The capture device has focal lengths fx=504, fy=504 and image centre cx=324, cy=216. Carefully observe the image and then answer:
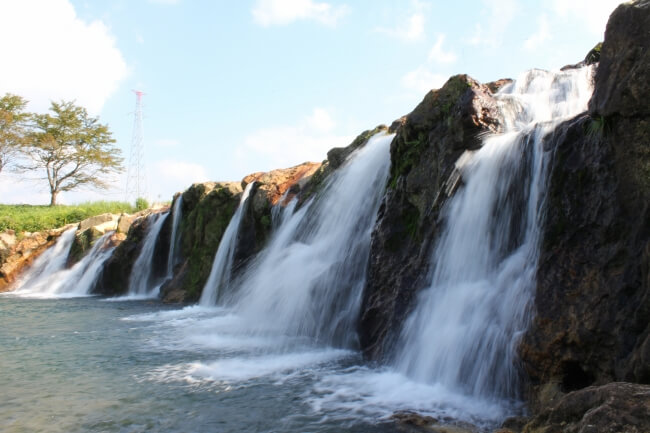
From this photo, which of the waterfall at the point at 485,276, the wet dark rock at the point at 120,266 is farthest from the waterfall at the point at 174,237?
the waterfall at the point at 485,276

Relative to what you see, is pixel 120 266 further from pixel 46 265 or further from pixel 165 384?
pixel 165 384

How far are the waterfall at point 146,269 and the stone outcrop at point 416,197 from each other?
11.5m

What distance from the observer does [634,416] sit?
247 centimetres

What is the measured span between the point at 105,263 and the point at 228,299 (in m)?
8.25

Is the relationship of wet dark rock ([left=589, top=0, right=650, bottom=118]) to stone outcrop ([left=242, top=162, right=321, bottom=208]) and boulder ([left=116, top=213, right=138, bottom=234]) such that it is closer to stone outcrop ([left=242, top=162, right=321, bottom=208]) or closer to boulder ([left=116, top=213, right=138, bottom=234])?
stone outcrop ([left=242, top=162, right=321, bottom=208])

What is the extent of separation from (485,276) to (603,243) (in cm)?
149

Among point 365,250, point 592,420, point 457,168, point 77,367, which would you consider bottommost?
point 77,367

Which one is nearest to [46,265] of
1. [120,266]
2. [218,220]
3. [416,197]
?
[120,266]

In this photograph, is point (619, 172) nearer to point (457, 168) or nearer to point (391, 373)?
point (457, 168)

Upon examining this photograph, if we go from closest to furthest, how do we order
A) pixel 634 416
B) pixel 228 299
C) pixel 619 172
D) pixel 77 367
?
1. pixel 634 416
2. pixel 619 172
3. pixel 77 367
4. pixel 228 299

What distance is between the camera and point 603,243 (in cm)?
432

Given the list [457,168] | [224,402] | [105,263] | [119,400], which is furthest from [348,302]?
[105,263]

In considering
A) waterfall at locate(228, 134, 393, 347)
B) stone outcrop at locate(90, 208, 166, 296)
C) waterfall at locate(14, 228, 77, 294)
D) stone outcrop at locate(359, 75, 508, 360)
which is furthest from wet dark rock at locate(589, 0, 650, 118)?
waterfall at locate(14, 228, 77, 294)

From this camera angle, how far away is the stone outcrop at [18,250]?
2127 centimetres
